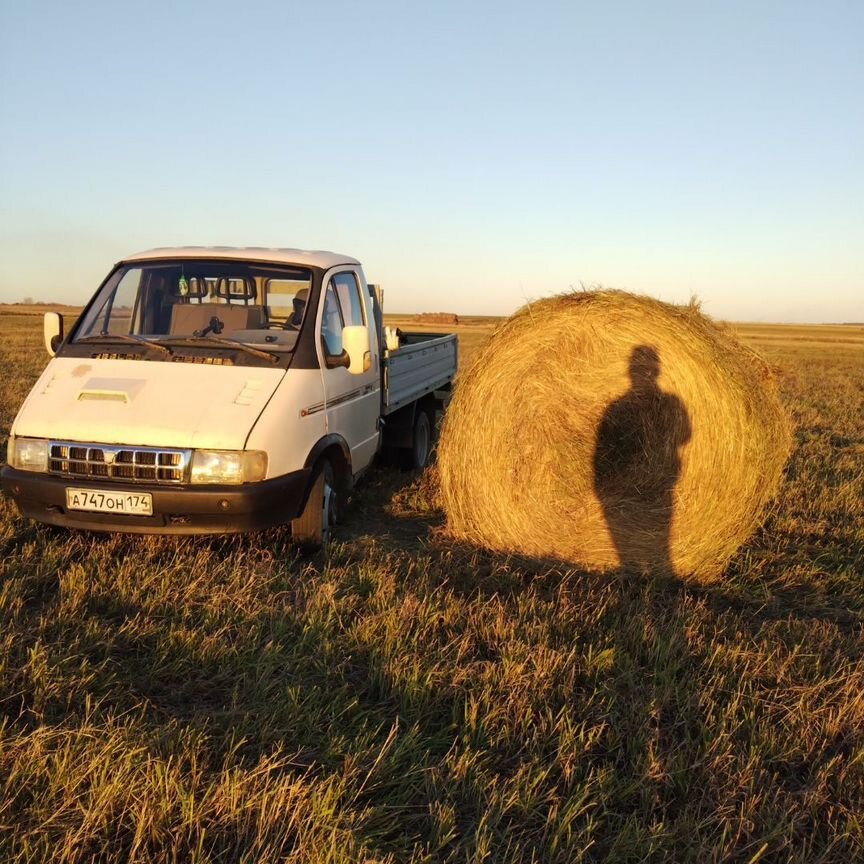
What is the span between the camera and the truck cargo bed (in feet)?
21.3

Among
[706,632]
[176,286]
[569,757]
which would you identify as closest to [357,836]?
[569,757]

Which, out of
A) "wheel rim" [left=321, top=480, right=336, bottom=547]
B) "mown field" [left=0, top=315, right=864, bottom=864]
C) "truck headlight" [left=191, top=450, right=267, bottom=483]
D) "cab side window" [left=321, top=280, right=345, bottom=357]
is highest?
"cab side window" [left=321, top=280, right=345, bottom=357]

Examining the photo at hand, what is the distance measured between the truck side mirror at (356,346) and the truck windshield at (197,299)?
449 mm

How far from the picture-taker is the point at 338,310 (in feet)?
18.2

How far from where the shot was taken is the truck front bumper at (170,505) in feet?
13.1

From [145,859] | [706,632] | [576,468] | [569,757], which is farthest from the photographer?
[576,468]

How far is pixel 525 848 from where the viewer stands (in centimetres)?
214

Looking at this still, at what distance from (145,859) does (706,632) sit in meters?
2.81

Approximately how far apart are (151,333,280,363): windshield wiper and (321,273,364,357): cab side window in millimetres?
501

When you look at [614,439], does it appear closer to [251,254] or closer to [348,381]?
[348,381]

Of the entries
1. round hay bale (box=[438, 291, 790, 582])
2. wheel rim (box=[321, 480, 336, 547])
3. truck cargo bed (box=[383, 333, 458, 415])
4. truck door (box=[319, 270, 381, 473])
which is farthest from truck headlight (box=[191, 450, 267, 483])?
truck cargo bed (box=[383, 333, 458, 415])

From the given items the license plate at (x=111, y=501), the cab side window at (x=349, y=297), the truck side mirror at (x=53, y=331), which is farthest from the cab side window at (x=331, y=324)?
the truck side mirror at (x=53, y=331)

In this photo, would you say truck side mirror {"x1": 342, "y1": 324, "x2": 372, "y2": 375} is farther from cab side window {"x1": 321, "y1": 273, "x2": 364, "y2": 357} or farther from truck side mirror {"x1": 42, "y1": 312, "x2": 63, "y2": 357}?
truck side mirror {"x1": 42, "y1": 312, "x2": 63, "y2": 357}

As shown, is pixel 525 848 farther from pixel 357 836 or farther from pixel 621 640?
pixel 621 640
